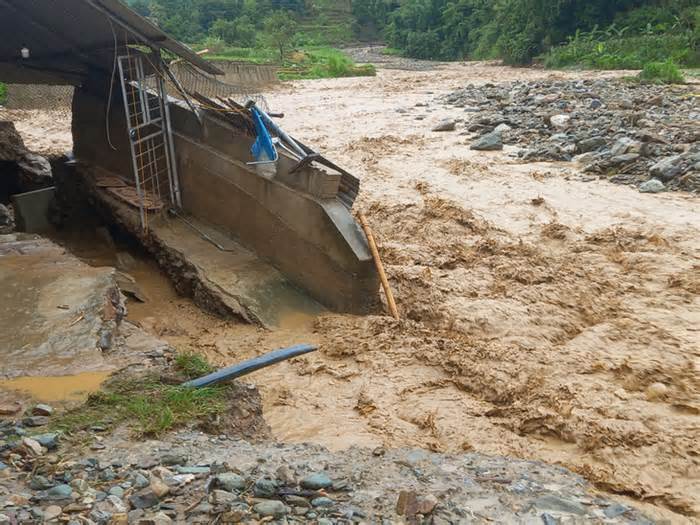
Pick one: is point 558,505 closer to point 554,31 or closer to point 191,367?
point 191,367

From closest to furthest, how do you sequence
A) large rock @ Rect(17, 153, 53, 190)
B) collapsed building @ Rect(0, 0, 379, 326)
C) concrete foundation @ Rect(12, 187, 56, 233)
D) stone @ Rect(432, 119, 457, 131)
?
1. collapsed building @ Rect(0, 0, 379, 326)
2. concrete foundation @ Rect(12, 187, 56, 233)
3. large rock @ Rect(17, 153, 53, 190)
4. stone @ Rect(432, 119, 457, 131)

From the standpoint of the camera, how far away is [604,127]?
42.7ft

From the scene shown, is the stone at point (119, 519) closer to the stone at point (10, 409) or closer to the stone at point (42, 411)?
the stone at point (42, 411)

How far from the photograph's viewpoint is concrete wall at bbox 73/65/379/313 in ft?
21.9

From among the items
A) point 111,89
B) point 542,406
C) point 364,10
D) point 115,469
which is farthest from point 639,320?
point 364,10

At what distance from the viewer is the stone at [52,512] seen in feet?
9.59

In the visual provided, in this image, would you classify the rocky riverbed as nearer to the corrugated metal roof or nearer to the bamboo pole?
the bamboo pole

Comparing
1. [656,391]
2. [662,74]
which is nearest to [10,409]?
[656,391]

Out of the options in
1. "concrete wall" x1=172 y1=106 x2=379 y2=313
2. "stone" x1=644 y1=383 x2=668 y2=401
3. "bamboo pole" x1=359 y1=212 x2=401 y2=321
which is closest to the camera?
"stone" x1=644 y1=383 x2=668 y2=401

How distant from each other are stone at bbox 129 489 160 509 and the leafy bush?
19.5m

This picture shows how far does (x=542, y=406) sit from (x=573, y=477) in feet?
3.53

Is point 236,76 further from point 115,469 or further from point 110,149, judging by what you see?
point 115,469

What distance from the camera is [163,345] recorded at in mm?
5043

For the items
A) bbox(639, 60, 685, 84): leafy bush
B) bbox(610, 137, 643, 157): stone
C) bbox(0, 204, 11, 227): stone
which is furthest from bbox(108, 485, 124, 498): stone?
bbox(639, 60, 685, 84): leafy bush
